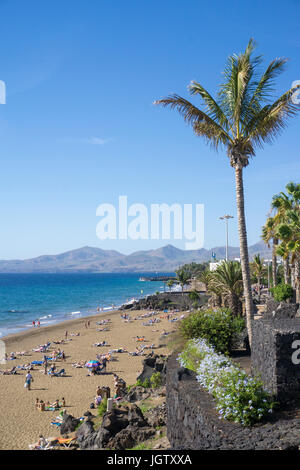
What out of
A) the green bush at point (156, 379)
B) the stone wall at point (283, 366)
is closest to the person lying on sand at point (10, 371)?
the green bush at point (156, 379)

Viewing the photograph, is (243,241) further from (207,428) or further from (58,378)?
(58,378)

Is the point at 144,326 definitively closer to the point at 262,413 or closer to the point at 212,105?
the point at 212,105

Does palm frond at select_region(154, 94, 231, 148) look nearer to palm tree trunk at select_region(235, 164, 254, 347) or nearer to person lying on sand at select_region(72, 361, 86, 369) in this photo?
palm tree trunk at select_region(235, 164, 254, 347)

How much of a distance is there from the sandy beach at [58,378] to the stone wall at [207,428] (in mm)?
7781

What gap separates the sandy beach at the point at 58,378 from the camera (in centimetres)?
1525

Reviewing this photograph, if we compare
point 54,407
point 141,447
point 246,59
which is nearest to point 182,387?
point 141,447

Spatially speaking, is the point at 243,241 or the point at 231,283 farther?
the point at 231,283

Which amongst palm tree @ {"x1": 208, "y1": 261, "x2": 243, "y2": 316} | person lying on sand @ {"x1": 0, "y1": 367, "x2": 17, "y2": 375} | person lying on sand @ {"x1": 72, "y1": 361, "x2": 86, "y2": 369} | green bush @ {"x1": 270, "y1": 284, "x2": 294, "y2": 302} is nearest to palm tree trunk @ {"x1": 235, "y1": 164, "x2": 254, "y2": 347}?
palm tree @ {"x1": 208, "y1": 261, "x2": 243, "y2": 316}

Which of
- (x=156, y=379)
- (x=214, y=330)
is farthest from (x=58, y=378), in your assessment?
(x=214, y=330)

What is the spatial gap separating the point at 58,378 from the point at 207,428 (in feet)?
64.0

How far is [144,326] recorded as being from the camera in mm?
45625

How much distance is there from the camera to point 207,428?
637 cm

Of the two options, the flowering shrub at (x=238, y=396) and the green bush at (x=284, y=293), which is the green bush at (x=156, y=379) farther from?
the green bush at (x=284, y=293)

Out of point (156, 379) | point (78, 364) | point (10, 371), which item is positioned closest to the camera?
point (156, 379)
